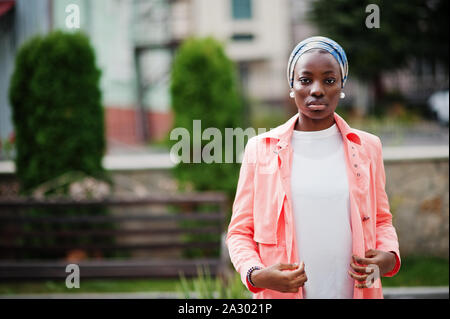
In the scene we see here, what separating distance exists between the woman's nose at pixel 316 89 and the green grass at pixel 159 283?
10.8 ft

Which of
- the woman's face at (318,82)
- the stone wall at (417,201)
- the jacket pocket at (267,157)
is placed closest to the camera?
the woman's face at (318,82)

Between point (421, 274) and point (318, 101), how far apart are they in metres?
3.65

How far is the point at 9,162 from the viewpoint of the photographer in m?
6.34

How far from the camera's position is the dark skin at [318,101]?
1.45 m

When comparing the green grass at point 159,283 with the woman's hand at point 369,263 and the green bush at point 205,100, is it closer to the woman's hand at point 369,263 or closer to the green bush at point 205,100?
the green bush at point 205,100

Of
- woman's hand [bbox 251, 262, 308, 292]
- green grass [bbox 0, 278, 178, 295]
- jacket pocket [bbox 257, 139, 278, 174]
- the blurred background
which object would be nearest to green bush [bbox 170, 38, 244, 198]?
the blurred background

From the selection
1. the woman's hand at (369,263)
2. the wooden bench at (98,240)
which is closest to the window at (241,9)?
the wooden bench at (98,240)

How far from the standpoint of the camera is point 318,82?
1.52 metres

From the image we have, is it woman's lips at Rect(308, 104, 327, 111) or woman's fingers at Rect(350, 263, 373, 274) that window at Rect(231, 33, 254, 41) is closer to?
woman's lips at Rect(308, 104, 327, 111)

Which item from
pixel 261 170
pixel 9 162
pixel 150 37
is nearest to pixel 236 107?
pixel 9 162

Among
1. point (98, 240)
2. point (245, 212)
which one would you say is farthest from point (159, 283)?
point (245, 212)

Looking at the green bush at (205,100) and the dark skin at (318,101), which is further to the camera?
the green bush at (205,100)

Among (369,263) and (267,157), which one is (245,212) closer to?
(267,157)
